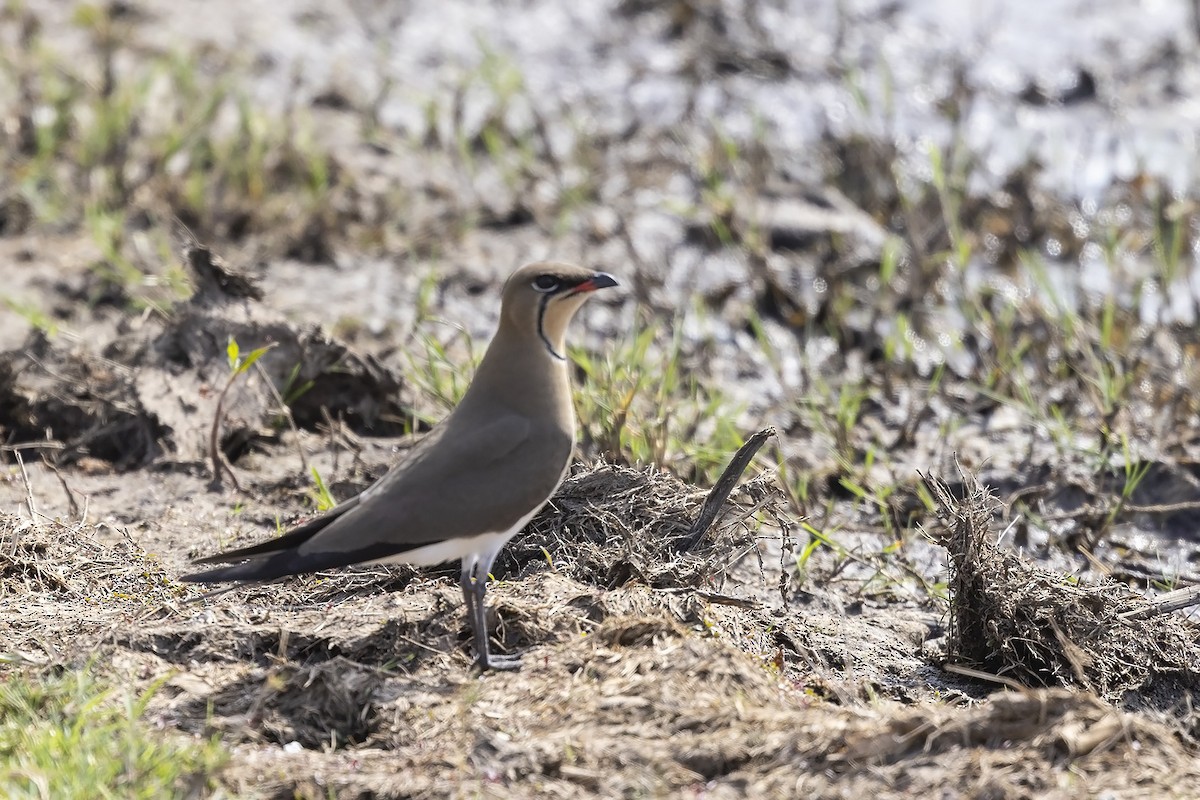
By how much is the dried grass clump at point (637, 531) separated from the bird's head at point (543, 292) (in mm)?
609

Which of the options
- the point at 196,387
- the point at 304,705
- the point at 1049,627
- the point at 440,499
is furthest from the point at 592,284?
the point at 196,387

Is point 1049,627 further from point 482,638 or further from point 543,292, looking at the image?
point 543,292

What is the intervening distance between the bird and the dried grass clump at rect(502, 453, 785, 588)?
1.47 ft

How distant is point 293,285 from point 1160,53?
6115 mm

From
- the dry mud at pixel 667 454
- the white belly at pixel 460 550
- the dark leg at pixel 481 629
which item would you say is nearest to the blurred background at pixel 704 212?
the dry mud at pixel 667 454

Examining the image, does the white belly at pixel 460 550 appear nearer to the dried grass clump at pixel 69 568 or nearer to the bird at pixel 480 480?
the bird at pixel 480 480

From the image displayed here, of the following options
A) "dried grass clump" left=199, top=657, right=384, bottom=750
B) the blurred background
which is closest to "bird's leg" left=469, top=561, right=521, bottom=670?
"dried grass clump" left=199, top=657, right=384, bottom=750

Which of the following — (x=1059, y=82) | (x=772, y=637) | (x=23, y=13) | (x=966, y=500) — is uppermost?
(x=23, y=13)

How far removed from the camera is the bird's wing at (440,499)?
14.1ft

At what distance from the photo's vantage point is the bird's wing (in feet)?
14.1

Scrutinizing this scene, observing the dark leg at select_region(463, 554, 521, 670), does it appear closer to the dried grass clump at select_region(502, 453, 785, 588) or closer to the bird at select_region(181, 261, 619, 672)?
the bird at select_region(181, 261, 619, 672)

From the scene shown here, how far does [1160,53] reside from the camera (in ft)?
33.9

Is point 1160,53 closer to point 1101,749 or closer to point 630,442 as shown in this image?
point 630,442

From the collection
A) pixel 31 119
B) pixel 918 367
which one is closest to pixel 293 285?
pixel 31 119
